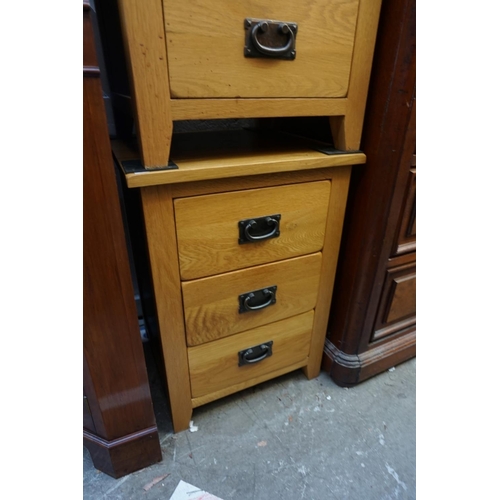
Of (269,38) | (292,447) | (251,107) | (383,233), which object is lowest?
(292,447)

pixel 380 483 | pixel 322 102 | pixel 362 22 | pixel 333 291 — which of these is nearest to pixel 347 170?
pixel 322 102

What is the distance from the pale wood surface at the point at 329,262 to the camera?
2.52 ft

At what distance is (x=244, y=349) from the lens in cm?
88

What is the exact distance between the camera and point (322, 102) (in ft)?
2.20

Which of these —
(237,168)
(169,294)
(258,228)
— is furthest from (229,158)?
(169,294)

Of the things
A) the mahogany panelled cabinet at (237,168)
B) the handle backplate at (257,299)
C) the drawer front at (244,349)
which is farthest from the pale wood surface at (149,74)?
the drawer front at (244,349)

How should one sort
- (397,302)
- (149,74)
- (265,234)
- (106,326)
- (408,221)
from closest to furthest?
1. (149,74)
2. (106,326)
3. (265,234)
4. (408,221)
5. (397,302)

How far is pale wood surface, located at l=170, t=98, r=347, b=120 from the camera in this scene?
572 mm

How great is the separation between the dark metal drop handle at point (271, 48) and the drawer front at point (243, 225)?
247mm

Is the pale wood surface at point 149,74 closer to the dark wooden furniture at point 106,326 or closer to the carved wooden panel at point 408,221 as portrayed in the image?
the dark wooden furniture at point 106,326

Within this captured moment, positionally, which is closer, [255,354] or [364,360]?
[255,354]

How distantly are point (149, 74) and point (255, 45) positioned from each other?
19 cm

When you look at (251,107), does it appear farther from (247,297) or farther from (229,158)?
(247,297)

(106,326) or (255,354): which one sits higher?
(106,326)
